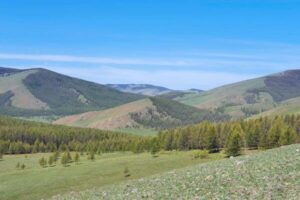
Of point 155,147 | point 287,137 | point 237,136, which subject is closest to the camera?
point 237,136

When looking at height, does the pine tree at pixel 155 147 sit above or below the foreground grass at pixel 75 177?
above

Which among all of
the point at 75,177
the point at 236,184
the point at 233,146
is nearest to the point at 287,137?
the point at 233,146

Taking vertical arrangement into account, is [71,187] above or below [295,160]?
below

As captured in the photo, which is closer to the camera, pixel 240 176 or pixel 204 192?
pixel 204 192

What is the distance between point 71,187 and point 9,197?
12264mm

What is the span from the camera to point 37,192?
93688mm

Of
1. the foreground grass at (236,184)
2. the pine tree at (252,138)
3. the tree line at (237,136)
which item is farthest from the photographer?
the pine tree at (252,138)

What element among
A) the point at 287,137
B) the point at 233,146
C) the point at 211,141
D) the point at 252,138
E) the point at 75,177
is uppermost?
the point at 287,137

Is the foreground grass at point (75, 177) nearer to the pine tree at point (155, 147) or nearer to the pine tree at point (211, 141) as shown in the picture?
the pine tree at point (211, 141)

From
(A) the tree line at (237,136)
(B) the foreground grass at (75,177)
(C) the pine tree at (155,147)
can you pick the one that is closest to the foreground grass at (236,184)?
(B) the foreground grass at (75,177)

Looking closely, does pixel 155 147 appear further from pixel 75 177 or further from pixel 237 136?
pixel 75 177

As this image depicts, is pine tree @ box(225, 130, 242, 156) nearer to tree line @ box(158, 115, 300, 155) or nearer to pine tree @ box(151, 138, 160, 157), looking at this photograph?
tree line @ box(158, 115, 300, 155)

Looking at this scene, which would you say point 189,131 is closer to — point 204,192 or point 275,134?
point 275,134

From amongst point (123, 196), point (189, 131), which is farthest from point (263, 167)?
point (189, 131)
